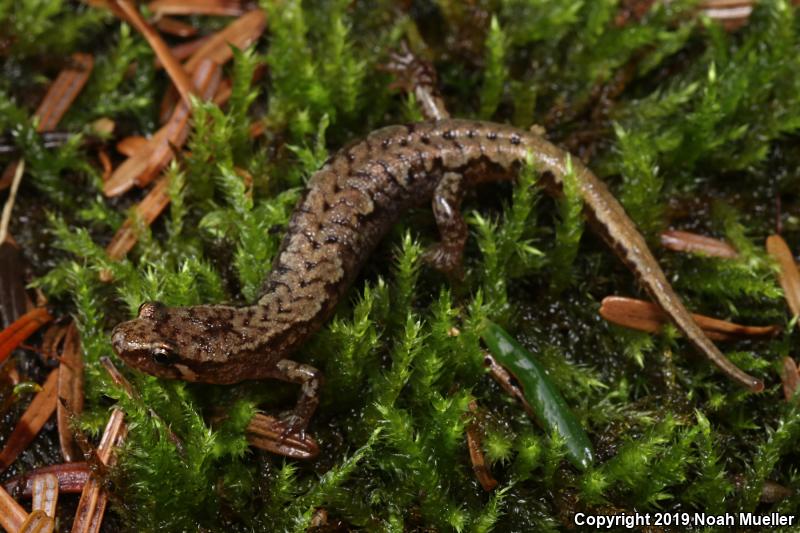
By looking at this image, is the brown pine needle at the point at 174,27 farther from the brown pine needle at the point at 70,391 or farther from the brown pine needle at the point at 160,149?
the brown pine needle at the point at 70,391

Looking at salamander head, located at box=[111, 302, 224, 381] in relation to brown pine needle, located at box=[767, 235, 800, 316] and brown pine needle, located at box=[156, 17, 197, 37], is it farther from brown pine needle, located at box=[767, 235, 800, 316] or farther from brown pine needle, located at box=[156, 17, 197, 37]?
brown pine needle, located at box=[767, 235, 800, 316]

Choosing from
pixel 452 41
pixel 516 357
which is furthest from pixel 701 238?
pixel 452 41

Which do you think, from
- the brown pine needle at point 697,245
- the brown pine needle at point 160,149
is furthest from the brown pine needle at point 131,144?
the brown pine needle at point 697,245

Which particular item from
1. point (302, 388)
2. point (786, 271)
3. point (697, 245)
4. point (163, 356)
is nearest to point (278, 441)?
point (302, 388)

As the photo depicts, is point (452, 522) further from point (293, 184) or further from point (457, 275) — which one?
point (293, 184)

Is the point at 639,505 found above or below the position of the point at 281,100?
below
